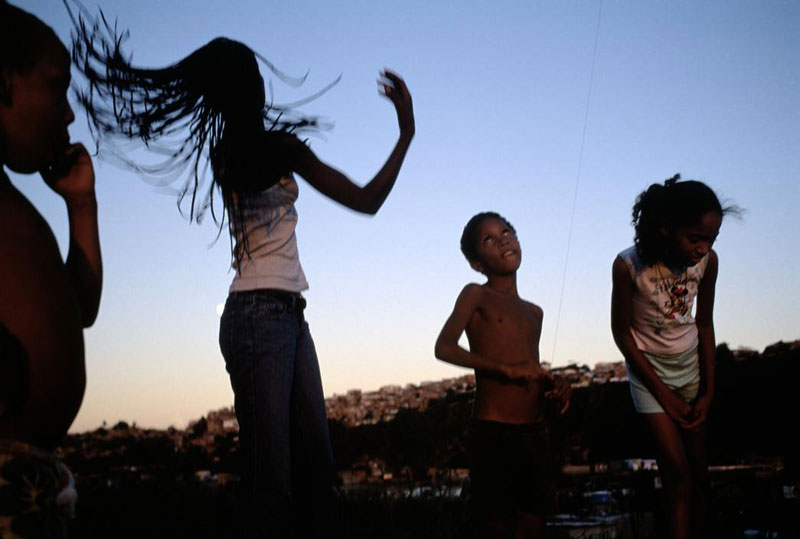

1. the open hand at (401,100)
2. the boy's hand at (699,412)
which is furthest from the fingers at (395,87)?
the boy's hand at (699,412)

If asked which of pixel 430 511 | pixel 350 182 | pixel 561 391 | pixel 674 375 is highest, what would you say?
pixel 350 182

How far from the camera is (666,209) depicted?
13.6ft

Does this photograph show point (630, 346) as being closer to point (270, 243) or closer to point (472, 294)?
point (472, 294)

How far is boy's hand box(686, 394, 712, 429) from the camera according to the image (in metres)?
4.08

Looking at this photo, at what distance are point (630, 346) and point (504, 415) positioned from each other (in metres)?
0.87

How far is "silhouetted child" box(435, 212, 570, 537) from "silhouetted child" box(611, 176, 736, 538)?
61 cm

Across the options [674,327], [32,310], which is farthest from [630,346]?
[32,310]

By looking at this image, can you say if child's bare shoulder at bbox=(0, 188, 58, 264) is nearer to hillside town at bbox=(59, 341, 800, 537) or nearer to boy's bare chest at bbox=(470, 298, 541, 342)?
boy's bare chest at bbox=(470, 298, 541, 342)

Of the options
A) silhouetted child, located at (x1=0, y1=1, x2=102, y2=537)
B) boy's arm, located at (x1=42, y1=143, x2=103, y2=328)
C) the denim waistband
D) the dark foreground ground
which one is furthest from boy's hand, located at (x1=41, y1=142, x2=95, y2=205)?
the dark foreground ground

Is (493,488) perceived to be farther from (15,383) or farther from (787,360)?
(787,360)

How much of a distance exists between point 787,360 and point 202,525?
18.7 ft

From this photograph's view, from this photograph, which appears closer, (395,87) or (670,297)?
(395,87)

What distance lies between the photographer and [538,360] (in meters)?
4.14

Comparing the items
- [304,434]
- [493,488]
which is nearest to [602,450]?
[493,488]
